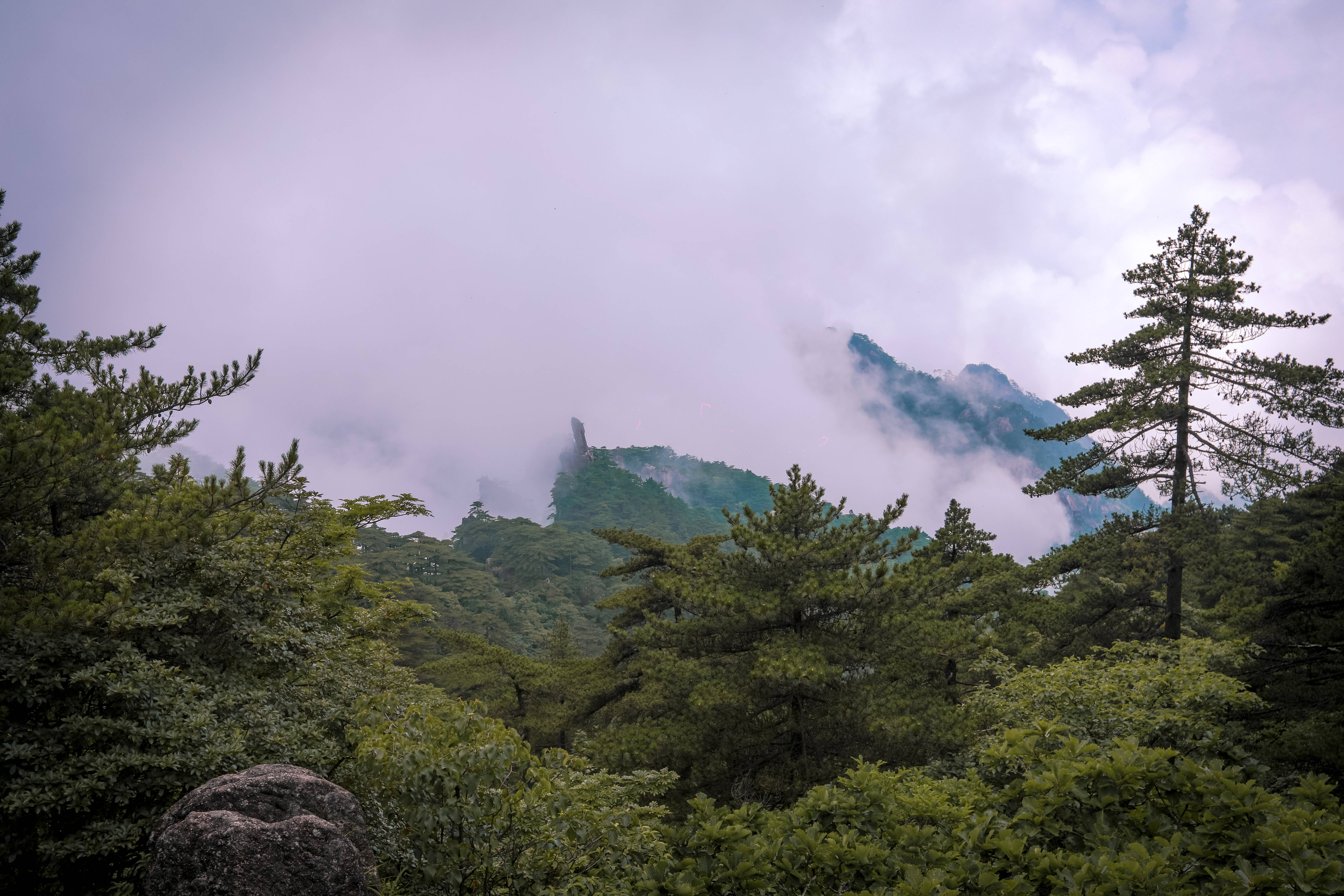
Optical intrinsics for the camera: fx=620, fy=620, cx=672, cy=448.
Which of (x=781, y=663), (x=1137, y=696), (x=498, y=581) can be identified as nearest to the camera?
(x=1137, y=696)

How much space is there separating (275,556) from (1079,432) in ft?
49.4

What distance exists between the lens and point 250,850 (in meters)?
3.88

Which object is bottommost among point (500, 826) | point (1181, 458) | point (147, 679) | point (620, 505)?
point (500, 826)

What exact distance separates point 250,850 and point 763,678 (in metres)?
7.83

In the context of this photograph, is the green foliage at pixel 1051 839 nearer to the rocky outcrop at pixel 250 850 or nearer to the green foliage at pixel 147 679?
the rocky outcrop at pixel 250 850

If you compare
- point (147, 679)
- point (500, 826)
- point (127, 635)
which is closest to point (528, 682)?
point (127, 635)

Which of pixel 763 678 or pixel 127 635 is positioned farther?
pixel 763 678

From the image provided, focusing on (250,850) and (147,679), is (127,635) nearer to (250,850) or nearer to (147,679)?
(147,679)

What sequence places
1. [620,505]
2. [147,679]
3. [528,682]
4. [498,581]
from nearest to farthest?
[147,679]
[528,682]
[498,581]
[620,505]

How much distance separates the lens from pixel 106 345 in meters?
11.2

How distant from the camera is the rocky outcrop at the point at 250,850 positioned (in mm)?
3838

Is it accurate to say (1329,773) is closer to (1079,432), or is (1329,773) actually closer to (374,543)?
(1079,432)

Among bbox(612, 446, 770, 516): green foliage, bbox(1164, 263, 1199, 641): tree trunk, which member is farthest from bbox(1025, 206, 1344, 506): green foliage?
bbox(612, 446, 770, 516): green foliage

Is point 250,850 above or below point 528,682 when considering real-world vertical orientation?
below
